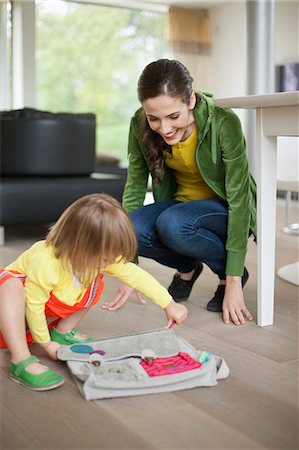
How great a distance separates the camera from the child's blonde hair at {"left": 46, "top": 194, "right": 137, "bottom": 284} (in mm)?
1377

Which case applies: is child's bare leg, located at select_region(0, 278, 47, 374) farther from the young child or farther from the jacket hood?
the jacket hood

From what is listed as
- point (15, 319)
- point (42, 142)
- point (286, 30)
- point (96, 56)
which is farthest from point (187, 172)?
point (96, 56)

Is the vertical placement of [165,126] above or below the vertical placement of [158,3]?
below

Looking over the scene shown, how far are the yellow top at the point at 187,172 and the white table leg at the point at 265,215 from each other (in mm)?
220

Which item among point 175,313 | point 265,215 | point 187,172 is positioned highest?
point 187,172

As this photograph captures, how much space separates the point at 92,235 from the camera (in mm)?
1376

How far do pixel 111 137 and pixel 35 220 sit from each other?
4.95 meters

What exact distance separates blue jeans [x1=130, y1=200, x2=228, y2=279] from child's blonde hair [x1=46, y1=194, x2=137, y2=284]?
1.68 feet

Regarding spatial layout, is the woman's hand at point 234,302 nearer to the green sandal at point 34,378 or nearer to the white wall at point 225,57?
the green sandal at point 34,378

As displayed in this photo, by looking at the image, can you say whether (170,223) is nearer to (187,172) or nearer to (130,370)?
(187,172)

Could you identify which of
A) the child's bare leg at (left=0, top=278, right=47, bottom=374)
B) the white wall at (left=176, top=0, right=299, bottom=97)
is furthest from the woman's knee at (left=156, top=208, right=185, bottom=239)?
the white wall at (left=176, top=0, right=299, bottom=97)

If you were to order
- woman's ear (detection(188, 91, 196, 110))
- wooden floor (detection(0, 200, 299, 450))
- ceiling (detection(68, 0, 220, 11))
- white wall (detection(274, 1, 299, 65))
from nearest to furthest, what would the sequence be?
wooden floor (detection(0, 200, 299, 450))
woman's ear (detection(188, 91, 196, 110))
white wall (detection(274, 1, 299, 65))
ceiling (detection(68, 0, 220, 11))

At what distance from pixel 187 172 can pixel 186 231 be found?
21cm

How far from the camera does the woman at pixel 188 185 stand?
69.4 inches
